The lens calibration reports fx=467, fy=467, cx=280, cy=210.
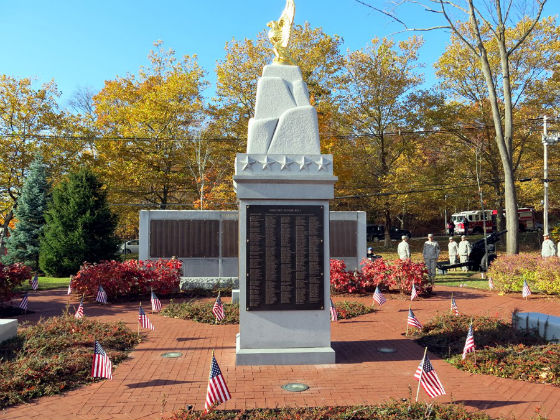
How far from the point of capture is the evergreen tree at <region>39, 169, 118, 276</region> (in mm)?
21172

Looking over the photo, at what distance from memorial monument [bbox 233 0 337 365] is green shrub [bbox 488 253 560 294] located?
881 centimetres

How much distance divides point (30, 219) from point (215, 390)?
80.0ft

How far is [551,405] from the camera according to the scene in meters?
5.80

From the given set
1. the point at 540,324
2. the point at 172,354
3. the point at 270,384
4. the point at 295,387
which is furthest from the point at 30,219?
the point at 540,324

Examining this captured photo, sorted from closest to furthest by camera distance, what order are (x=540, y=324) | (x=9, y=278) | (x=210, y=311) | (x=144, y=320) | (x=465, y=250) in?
(x=540, y=324) → (x=144, y=320) → (x=210, y=311) → (x=9, y=278) → (x=465, y=250)

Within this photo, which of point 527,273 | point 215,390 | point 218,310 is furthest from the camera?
point 527,273

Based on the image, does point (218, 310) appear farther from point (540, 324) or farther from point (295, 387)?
point (540, 324)

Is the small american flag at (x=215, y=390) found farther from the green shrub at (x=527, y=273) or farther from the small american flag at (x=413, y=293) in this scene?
the green shrub at (x=527, y=273)

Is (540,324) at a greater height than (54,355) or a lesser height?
greater

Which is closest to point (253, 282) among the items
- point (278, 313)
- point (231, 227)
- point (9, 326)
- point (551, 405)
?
point (278, 313)

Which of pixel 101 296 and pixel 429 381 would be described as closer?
pixel 429 381

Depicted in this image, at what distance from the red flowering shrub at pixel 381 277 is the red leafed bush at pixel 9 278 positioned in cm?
924

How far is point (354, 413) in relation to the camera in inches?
213

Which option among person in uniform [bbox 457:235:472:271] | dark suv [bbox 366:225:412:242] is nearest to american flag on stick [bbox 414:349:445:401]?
person in uniform [bbox 457:235:472:271]
